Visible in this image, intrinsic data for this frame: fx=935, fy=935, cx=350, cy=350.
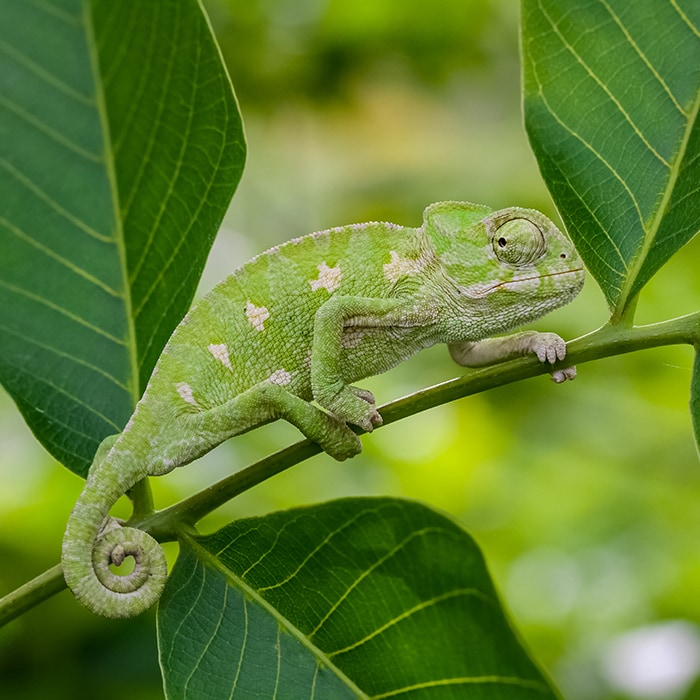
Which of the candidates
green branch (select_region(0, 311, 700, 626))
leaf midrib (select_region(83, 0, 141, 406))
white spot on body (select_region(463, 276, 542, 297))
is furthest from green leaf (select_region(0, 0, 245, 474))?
white spot on body (select_region(463, 276, 542, 297))

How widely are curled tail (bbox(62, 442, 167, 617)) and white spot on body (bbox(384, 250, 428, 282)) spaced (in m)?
0.61

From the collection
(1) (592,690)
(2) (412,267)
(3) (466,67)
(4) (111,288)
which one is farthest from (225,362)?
(3) (466,67)

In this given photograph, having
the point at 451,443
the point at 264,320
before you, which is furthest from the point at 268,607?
the point at 451,443

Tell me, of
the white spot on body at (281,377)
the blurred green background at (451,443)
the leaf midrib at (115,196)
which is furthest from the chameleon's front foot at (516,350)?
the blurred green background at (451,443)

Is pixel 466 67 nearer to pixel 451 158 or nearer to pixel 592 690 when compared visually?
pixel 451 158

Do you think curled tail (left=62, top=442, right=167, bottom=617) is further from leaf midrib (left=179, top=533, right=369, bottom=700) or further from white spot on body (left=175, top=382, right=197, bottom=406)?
white spot on body (left=175, top=382, right=197, bottom=406)

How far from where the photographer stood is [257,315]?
5.27 ft

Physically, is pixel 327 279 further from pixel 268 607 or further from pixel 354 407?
pixel 268 607

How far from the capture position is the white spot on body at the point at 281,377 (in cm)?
161

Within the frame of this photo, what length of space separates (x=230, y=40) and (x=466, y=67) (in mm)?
1053

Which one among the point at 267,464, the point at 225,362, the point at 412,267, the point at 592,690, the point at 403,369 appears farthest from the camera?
the point at 403,369

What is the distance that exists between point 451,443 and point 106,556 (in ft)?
6.49

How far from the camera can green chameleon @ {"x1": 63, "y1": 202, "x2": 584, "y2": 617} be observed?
1.42m

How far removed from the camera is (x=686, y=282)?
9.80 ft
